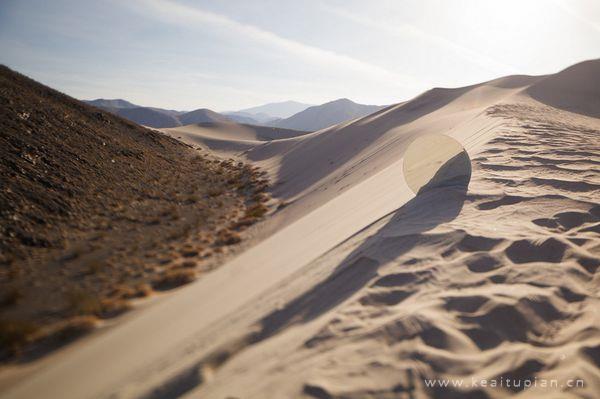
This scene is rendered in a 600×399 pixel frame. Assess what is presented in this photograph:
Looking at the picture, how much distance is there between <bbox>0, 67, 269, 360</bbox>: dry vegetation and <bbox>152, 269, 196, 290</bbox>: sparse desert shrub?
0.06ft

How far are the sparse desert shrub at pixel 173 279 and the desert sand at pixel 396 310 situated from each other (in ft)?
0.99

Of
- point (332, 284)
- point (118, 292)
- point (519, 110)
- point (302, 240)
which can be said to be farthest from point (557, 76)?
point (118, 292)

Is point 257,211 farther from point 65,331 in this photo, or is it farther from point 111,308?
point 65,331

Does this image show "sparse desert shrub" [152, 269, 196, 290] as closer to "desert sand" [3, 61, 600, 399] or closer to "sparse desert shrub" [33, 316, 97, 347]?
"desert sand" [3, 61, 600, 399]

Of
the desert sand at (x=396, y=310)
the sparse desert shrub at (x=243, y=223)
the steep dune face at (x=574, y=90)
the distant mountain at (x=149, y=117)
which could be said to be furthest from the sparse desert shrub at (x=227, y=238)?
the distant mountain at (x=149, y=117)

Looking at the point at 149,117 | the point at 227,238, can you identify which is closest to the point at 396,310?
the point at 227,238

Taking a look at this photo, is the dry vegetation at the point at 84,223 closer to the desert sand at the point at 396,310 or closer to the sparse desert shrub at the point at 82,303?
the sparse desert shrub at the point at 82,303

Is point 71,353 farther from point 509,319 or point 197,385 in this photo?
point 509,319

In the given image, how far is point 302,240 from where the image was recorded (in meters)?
5.99

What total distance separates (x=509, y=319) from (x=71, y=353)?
15.4 ft

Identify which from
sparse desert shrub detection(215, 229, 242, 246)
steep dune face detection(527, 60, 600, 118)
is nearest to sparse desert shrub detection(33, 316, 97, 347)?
sparse desert shrub detection(215, 229, 242, 246)

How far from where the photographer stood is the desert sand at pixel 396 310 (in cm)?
228

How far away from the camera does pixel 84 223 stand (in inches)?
340

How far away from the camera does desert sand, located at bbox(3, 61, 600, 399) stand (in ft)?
7.48
